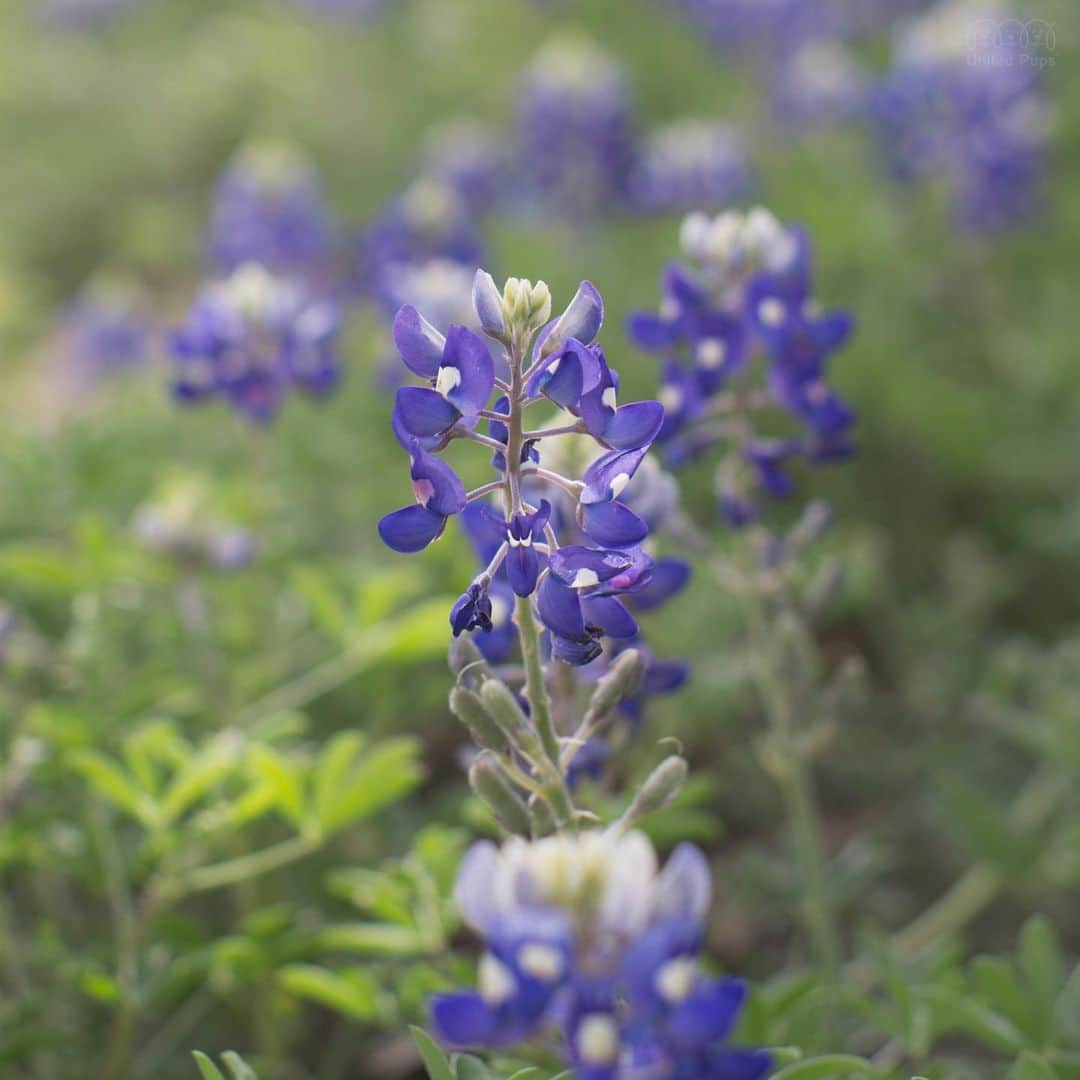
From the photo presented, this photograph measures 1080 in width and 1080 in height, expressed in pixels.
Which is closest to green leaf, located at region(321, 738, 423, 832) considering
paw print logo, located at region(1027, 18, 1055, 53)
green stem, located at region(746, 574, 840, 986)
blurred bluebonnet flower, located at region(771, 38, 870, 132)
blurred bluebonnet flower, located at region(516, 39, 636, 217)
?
green stem, located at region(746, 574, 840, 986)

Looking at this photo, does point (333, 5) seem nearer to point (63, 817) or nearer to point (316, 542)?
point (316, 542)

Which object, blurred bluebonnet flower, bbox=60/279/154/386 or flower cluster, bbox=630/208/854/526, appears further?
blurred bluebonnet flower, bbox=60/279/154/386

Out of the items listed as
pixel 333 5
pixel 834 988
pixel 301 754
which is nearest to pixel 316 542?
pixel 301 754

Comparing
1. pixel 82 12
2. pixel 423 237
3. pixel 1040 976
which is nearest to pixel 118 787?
pixel 1040 976

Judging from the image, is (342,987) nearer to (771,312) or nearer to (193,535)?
(193,535)

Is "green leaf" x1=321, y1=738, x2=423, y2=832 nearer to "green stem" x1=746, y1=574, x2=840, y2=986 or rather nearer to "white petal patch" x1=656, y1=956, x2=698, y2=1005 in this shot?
"green stem" x1=746, y1=574, x2=840, y2=986

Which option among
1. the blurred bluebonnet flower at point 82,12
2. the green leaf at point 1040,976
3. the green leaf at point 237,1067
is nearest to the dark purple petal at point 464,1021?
the green leaf at point 237,1067
